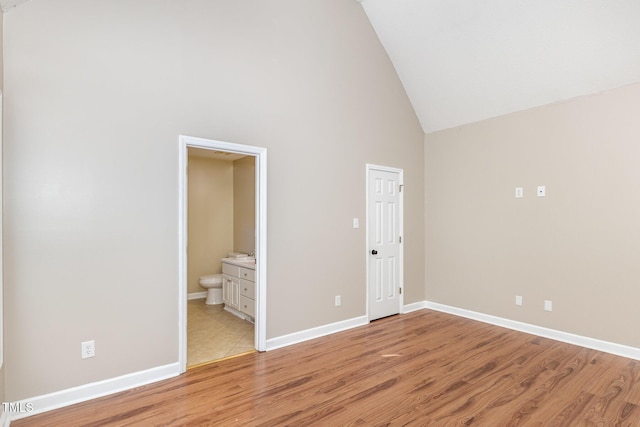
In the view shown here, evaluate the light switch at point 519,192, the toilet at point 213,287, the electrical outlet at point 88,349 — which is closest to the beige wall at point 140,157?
the electrical outlet at point 88,349

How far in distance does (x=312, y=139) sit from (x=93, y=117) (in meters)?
2.13

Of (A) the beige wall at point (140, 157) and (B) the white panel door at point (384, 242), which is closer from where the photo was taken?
(A) the beige wall at point (140, 157)

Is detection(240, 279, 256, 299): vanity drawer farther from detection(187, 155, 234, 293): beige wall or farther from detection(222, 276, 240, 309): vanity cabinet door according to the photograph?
detection(187, 155, 234, 293): beige wall

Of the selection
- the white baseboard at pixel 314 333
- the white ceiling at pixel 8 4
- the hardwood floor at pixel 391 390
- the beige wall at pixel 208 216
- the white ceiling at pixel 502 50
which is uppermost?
the white ceiling at pixel 502 50

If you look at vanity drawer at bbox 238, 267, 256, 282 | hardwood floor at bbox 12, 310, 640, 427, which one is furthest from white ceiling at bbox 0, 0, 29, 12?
vanity drawer at bbox 238, 267, 256, 282

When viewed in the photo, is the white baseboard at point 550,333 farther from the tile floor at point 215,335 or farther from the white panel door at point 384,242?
the tile floor at point 215,335

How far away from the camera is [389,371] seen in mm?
3033

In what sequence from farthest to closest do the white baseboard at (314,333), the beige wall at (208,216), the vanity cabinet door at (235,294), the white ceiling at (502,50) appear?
the beige wall at (208,216) → the vanity cabinet door at (235,294) → the white baseboard at (314,333) → the white ceiling at (502,50)

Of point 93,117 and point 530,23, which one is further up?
point 530,23

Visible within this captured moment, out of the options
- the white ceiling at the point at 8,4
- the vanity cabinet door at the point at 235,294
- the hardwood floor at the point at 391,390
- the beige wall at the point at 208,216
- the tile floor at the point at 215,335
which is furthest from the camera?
the beige wall at the point at 208,216

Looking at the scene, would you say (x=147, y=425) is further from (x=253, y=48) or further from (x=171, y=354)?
(x=253, y=48)

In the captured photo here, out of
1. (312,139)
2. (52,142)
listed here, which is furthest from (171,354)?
(312,139)

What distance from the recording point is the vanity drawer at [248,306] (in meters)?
4.22

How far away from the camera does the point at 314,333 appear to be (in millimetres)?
3873
